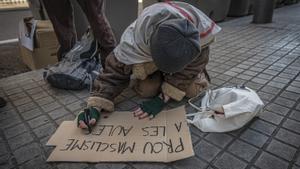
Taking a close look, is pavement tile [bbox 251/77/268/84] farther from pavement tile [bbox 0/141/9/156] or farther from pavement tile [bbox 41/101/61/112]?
pavement tile [bbox 0/141/9/156]

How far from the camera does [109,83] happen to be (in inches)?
48.3

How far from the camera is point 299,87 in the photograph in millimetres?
1482

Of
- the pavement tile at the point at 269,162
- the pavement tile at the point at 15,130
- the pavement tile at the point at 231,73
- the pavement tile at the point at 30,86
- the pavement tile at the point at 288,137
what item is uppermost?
the pavement tile at the point at 30,86

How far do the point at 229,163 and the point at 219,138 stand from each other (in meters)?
0.15

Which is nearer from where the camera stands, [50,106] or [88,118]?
[88,118]

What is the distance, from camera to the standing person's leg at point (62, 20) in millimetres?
1661

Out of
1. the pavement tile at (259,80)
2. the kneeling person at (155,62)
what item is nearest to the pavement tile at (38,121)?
the kneeling person at (155,62)

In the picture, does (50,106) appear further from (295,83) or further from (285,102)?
(295,83)

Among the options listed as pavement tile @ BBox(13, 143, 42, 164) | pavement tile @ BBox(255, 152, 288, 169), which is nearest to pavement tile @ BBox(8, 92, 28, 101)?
pavement tile @ BBox(13, 143, 42, 164)

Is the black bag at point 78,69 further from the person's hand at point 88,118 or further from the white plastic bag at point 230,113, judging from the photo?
the white plastic bag at point 230,113

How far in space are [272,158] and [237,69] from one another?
3.24ft

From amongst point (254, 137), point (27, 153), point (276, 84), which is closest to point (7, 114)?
point (27, 153)

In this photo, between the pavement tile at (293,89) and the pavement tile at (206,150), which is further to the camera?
the pavement tile at (293,89)

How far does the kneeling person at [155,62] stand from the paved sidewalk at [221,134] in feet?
0.42
